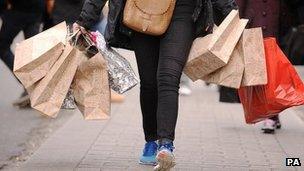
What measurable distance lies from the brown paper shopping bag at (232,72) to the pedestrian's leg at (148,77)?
1.31 feet

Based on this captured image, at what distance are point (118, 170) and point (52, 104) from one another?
661mm

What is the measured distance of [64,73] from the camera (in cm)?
536

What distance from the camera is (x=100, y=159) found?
19.3 ft

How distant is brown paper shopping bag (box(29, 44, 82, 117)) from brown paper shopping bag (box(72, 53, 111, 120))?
0.09 meters

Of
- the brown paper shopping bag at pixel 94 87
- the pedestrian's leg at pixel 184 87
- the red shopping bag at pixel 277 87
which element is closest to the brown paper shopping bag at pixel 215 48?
the red shopping bag at pixel 277 87

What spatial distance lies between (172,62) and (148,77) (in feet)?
1.14

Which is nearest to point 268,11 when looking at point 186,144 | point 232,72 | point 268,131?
point 268,131

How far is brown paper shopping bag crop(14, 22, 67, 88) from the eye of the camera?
5293 mm

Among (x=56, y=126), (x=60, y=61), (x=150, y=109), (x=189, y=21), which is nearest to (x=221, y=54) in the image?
(x=189, y=21)

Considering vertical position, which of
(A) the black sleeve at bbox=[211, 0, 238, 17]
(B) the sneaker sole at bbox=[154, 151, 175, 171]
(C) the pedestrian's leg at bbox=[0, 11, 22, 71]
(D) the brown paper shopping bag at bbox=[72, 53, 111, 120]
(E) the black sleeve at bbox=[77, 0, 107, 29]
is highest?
(A) the black sleeve at bbox=[211, 0, 238, 17]

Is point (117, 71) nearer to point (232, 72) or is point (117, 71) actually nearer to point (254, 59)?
point (232, 72)
